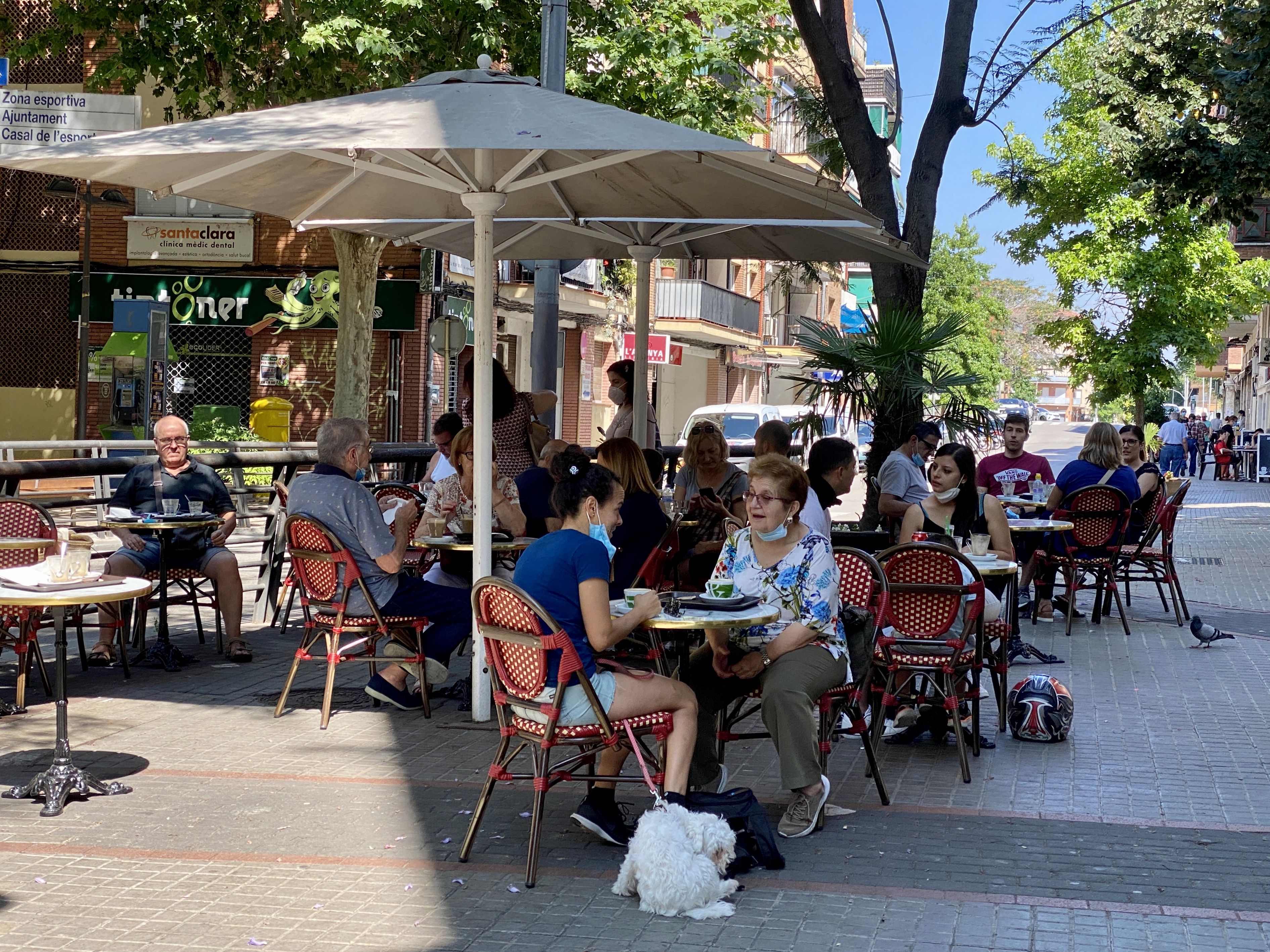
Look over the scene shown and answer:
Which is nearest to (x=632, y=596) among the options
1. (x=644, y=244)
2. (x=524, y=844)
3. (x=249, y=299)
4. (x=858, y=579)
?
(x=524, y=844)

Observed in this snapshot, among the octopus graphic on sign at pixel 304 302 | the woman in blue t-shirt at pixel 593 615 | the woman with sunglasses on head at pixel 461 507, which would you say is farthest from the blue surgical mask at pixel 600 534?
the octopus graphic on sign at pixel 304 302

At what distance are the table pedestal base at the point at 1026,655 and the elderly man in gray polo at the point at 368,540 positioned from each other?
3919mm

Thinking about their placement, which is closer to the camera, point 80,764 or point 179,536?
point 80,764

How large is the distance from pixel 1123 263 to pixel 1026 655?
82.2ft

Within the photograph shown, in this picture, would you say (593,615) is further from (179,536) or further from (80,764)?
(179,536)

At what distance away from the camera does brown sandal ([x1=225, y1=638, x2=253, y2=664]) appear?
905 centimetres

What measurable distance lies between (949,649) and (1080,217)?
96.9 feet

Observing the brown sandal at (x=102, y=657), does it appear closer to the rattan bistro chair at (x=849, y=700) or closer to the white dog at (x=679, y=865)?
the rattan bistro chair at (x=849, y=700)

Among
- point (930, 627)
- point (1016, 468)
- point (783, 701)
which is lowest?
point (783, 701)

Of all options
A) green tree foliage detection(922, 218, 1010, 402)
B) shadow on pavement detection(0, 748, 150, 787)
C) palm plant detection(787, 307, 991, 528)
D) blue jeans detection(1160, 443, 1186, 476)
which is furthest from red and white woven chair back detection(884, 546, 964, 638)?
green tree foliage detection(922, 218, 1010, 402)

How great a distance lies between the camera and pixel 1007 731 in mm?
7453

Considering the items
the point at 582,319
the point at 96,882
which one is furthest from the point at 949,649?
the point at 582,319

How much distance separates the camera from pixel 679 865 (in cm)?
459

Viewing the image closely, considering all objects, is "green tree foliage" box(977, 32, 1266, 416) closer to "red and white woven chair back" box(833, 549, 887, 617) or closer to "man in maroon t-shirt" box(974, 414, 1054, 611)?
"man in maroon t-shirt" box(974, 414, 1054, 611)
